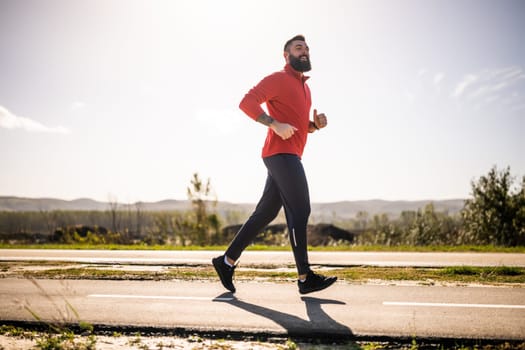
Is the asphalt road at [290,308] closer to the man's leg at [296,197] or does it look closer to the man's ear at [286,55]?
the man's leg at [296,197]

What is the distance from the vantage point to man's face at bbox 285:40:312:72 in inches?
190

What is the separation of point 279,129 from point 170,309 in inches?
73.9

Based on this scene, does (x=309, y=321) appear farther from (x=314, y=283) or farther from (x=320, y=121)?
(x=320, y=121)

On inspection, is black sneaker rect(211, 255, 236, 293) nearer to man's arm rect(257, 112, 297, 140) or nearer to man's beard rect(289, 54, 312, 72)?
man's arm rect(257, 112, 297, 140)

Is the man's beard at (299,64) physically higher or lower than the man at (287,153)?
higher

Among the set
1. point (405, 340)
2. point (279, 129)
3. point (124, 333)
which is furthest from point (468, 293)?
point (124, 333)

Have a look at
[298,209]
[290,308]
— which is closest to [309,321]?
[290,308]

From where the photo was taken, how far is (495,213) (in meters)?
15.5

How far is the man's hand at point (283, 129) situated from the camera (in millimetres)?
4355

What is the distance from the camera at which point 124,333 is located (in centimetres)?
344

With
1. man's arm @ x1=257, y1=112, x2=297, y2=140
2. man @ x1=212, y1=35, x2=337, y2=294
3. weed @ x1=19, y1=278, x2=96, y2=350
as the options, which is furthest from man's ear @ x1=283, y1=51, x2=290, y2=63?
weed @ x1=19, y1=278, x2=96, y2=350

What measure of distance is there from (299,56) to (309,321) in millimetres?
2647

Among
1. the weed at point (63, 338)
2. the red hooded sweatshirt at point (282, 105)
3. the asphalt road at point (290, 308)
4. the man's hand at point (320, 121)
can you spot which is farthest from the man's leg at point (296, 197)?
the weed at point (63, 338)

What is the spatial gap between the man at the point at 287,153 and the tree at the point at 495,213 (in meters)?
12.3
